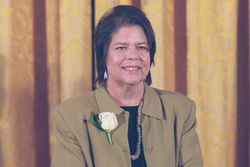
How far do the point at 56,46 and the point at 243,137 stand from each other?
97 cm

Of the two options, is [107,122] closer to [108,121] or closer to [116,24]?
[108,121]

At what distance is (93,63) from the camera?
6.45 ft

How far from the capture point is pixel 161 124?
1.58m

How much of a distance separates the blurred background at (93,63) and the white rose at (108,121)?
0.46 meters

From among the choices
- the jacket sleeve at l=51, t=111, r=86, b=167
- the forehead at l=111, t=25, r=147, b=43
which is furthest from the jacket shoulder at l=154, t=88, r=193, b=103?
the jacket sleeve at l=51, t=111, r=86, b=167

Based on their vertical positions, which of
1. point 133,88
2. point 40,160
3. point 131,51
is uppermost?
point 131,51

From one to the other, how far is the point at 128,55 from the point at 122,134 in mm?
281

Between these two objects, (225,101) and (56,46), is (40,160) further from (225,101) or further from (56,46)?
(225,101)

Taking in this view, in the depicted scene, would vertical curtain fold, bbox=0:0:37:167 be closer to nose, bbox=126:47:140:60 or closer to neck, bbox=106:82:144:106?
neck, bbox=106:82:144:106

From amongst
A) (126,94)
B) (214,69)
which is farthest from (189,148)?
(214,69)

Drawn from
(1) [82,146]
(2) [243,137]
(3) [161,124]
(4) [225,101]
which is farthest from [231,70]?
(1) [82,146]

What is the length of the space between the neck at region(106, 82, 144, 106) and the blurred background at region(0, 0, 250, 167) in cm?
32

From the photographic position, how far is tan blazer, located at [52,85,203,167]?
1500mm

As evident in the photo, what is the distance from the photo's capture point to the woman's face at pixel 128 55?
1.52 m
